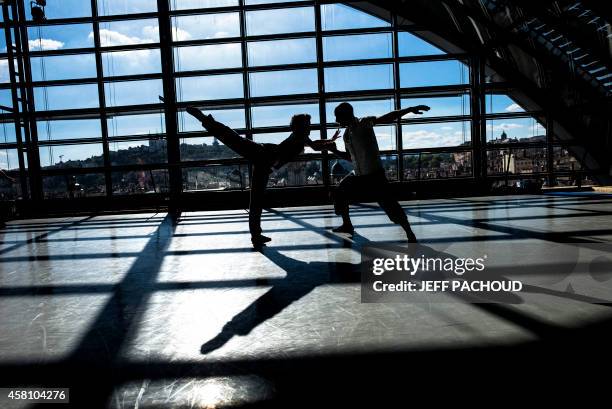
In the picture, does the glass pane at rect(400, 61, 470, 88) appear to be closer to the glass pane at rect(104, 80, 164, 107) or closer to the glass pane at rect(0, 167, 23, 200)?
the glass pane at rect(104, 80, 164, 107)

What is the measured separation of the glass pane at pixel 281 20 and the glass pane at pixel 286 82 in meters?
1.21

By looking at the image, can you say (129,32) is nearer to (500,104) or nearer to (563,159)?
(500,104)

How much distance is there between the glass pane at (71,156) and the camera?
11453mm

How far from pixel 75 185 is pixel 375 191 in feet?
35.5

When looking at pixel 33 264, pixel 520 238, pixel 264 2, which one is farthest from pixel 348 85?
pixel 33 264

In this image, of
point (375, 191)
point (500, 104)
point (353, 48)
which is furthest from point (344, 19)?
point (375, 191)

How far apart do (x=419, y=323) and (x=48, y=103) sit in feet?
43.1

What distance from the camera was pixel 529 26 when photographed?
1046 centimetres

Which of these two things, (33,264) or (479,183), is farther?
(479,183)

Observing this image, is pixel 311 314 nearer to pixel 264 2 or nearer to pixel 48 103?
pixel 264 2

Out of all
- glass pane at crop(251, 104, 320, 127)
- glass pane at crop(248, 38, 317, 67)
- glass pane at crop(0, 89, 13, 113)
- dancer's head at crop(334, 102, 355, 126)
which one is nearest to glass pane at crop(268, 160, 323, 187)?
glass pane at crop(251, 104, 320, 127)

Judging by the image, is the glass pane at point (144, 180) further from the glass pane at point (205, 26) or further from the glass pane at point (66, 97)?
the glass pane at point (205, 26)

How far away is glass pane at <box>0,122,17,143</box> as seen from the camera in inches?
456

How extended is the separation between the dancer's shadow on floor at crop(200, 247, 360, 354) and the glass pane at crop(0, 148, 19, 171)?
1155 cm
